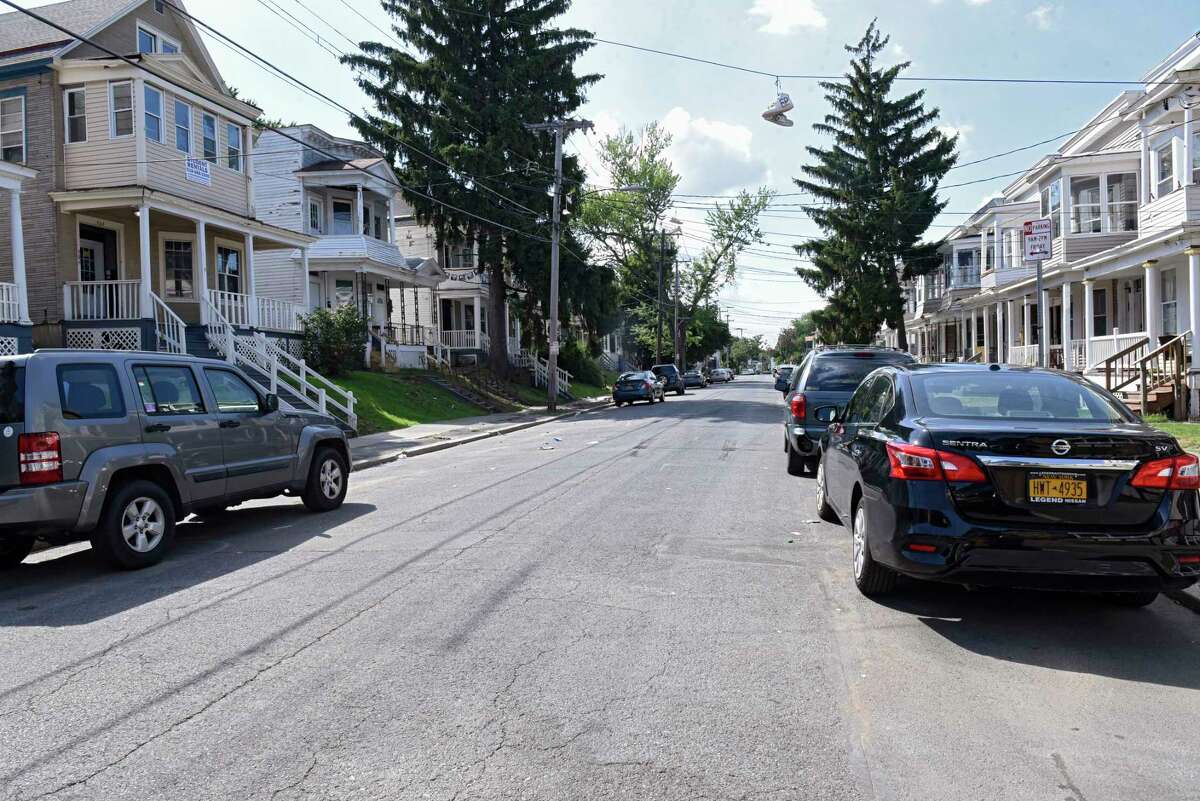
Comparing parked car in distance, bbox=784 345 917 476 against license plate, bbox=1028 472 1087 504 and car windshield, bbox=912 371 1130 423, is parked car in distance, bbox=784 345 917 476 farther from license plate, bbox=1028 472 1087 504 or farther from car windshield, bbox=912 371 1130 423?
license plate, bbox=1028 472 1087 504

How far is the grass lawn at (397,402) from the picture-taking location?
75.8 ft

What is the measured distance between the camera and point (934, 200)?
4491cm

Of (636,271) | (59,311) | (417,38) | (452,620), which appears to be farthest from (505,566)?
(636,271)

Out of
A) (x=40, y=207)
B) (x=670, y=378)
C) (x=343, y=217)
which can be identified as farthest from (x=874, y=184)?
(x=40, y=207)

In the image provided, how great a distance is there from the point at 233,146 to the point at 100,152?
4.48m

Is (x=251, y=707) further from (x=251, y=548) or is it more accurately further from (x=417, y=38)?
(x=417, y=38)

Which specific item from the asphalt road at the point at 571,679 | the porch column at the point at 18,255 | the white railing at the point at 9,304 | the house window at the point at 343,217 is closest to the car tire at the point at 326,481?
the asphalt road at the point at 571,679

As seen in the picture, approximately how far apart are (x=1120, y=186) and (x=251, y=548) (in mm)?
29951

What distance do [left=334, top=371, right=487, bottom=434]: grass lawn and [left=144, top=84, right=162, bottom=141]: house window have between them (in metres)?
7.76

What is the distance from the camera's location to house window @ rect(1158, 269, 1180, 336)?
2342 centimetres

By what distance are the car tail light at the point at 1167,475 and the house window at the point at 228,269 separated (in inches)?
1005

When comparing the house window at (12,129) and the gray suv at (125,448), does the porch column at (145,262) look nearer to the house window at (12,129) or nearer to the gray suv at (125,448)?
the house window at (12,129)

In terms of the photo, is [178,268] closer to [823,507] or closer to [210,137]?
[210,137]

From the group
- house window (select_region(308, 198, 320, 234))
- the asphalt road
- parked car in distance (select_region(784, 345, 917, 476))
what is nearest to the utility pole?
house window (select_region(308, 198, 320, 234))
